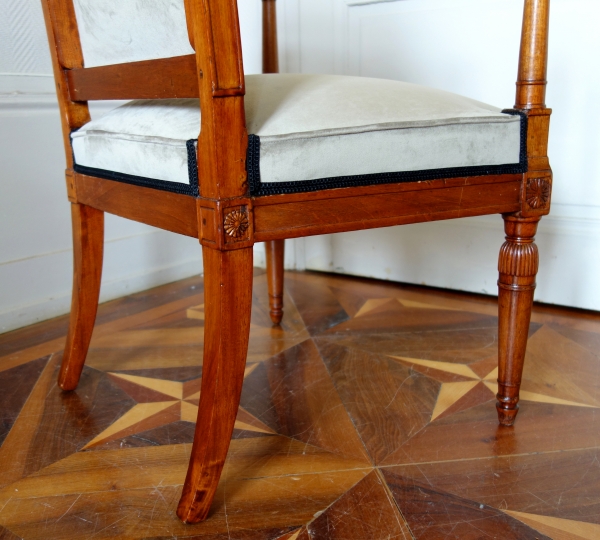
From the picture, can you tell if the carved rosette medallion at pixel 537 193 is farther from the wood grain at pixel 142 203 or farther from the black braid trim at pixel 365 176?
the wood grain at pixel 142 203

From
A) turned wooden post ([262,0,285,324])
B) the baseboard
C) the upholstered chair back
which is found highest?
the upholstered chair back

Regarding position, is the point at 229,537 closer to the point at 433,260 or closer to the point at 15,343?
the point at 15,343

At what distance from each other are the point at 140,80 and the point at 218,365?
1.05ft

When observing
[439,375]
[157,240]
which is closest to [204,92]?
[439,375]

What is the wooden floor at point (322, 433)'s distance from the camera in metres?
0.68

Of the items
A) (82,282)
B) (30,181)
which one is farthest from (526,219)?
(30,181)

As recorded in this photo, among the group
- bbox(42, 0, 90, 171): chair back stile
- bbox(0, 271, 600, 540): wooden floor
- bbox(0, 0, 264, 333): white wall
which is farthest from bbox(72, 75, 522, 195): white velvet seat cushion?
bbox(0, 0, 264, 333): white wall

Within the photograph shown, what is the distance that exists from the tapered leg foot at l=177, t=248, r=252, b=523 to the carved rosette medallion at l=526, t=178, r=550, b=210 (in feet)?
1.25

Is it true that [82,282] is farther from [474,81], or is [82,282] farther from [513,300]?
[474,81]

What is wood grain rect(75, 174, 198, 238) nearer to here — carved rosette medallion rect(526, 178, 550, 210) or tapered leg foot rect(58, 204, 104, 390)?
tapered leg foot rect(58, 204, 104, 390)

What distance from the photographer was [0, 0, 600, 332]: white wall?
1.27 m

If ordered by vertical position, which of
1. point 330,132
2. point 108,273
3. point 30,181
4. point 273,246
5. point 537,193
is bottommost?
point 108,273

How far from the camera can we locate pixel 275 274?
4.07 feet

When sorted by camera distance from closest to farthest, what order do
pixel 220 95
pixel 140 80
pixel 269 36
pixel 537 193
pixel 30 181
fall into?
1. pixel 220 95
2. pixel 140 80
3. pixel 537 193
4. pixel 269 36
5. pixel 30 181
